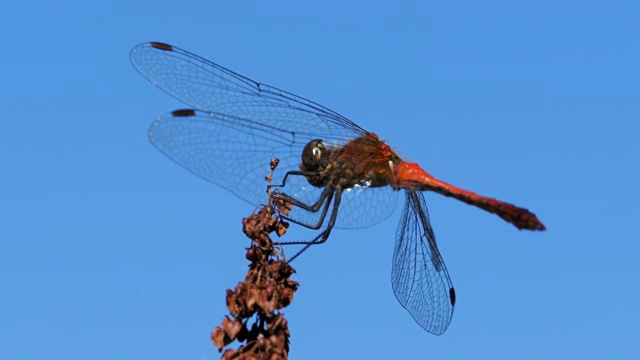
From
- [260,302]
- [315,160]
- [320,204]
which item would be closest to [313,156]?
[315,160]

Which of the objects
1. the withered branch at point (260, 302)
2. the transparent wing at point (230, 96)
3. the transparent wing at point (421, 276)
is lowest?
the withered branch at point (260, 302)

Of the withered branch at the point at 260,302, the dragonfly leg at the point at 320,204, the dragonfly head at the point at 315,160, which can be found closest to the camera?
the withered branch at the point at 260,302

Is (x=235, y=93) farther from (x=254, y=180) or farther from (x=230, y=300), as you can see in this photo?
(x=230, y=300)

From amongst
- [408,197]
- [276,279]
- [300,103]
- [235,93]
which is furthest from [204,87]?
[276,279]

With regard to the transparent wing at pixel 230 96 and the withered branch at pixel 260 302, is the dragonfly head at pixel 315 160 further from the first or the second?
the withered branch at pixel 260 302

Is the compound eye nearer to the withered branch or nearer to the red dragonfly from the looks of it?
the red dragonfly

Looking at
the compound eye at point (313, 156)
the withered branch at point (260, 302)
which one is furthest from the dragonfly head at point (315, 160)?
the withered branch at point (260, 302)
